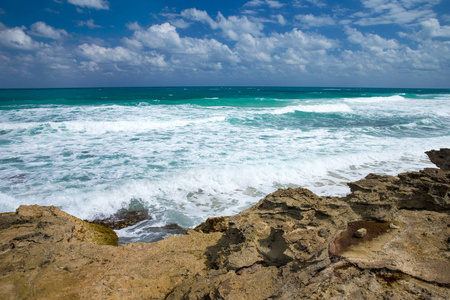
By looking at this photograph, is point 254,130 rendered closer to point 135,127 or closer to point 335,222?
point 135,127

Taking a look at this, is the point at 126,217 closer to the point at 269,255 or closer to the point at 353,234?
the point at 269,255

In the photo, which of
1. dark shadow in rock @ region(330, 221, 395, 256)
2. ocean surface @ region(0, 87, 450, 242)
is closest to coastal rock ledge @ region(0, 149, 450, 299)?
dark shadow in rock @ region(330, 221, 395, 256)

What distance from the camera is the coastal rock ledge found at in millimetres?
2131

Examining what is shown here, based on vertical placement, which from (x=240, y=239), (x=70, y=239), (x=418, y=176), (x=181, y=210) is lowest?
(x=181, y=210)

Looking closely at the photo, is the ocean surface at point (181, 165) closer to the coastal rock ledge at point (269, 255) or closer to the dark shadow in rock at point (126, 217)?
the dark shadow in rock at point (126, 217)

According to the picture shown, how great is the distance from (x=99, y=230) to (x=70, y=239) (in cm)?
82

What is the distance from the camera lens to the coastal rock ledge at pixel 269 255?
2.13 metres

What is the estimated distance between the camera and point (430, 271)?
2260 mm

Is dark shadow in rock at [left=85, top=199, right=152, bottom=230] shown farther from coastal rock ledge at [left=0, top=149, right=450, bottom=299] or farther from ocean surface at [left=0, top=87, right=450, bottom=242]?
coastal rock ledge at [left=0, top=149, right=450, bottom=299]

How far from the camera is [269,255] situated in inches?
101

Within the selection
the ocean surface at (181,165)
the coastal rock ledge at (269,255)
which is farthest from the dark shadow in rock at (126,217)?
the coastal rock ledge at (269,255)

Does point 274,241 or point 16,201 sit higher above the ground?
point 274,241

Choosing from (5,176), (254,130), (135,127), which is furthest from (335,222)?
(135,127)

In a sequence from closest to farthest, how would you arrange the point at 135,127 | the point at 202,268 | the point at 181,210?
the point at 202,268 < the point at 181,210 < the point at 135,127
